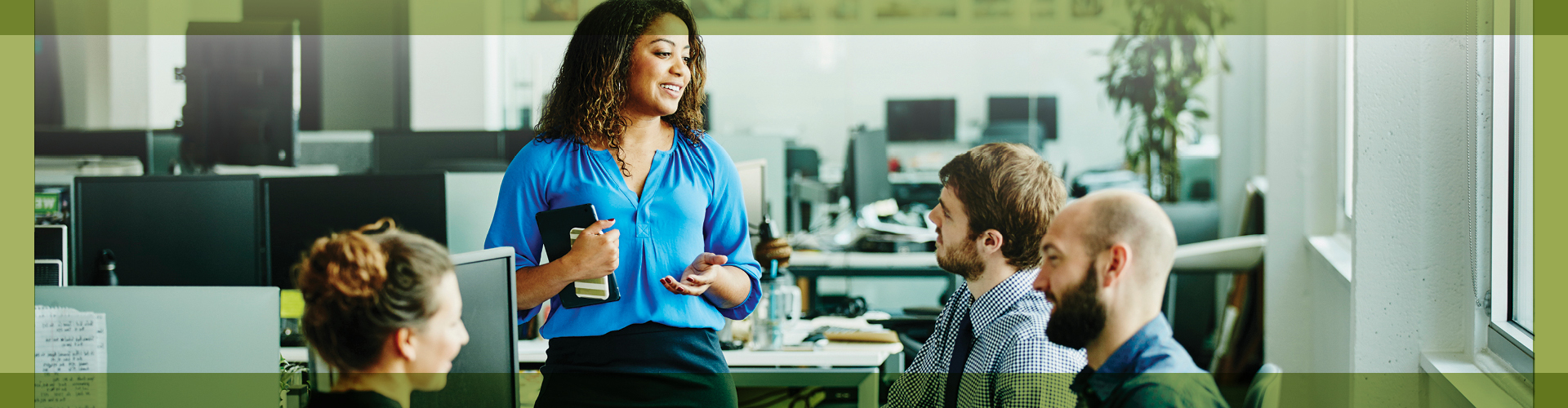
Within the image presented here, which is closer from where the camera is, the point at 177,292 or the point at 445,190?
the point at 177,292

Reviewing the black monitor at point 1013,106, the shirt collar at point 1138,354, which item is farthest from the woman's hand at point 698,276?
the black monitor at point 1013,106

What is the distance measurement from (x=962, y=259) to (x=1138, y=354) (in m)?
0.35

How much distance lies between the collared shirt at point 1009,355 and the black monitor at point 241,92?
2241 mm

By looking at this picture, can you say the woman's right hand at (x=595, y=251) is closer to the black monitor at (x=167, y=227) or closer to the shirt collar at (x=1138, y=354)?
the shirt collar at (x=1138, y=354)

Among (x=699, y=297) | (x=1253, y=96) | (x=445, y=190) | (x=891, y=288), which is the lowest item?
(x=891, y=288)

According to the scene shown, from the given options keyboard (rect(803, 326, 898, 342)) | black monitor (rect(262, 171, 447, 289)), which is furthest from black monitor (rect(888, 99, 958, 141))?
black monitor (rect(262, 171, 447, 289))

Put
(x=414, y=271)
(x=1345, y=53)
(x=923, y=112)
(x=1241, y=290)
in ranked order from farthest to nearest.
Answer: (x=923, y=112)
(x=1241, y=290)
(x=1345, y=53)
(x=414, y=271)

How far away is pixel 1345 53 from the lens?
2.90m

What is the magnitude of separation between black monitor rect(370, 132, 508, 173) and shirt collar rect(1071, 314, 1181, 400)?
227 centimetres

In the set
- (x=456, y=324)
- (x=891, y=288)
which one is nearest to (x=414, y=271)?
(x=456, y=324)

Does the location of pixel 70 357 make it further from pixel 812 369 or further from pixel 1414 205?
pixel 1414 205

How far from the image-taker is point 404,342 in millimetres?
845

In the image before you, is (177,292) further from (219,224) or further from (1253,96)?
(1253,96)

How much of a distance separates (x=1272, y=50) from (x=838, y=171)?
14.1 ft
